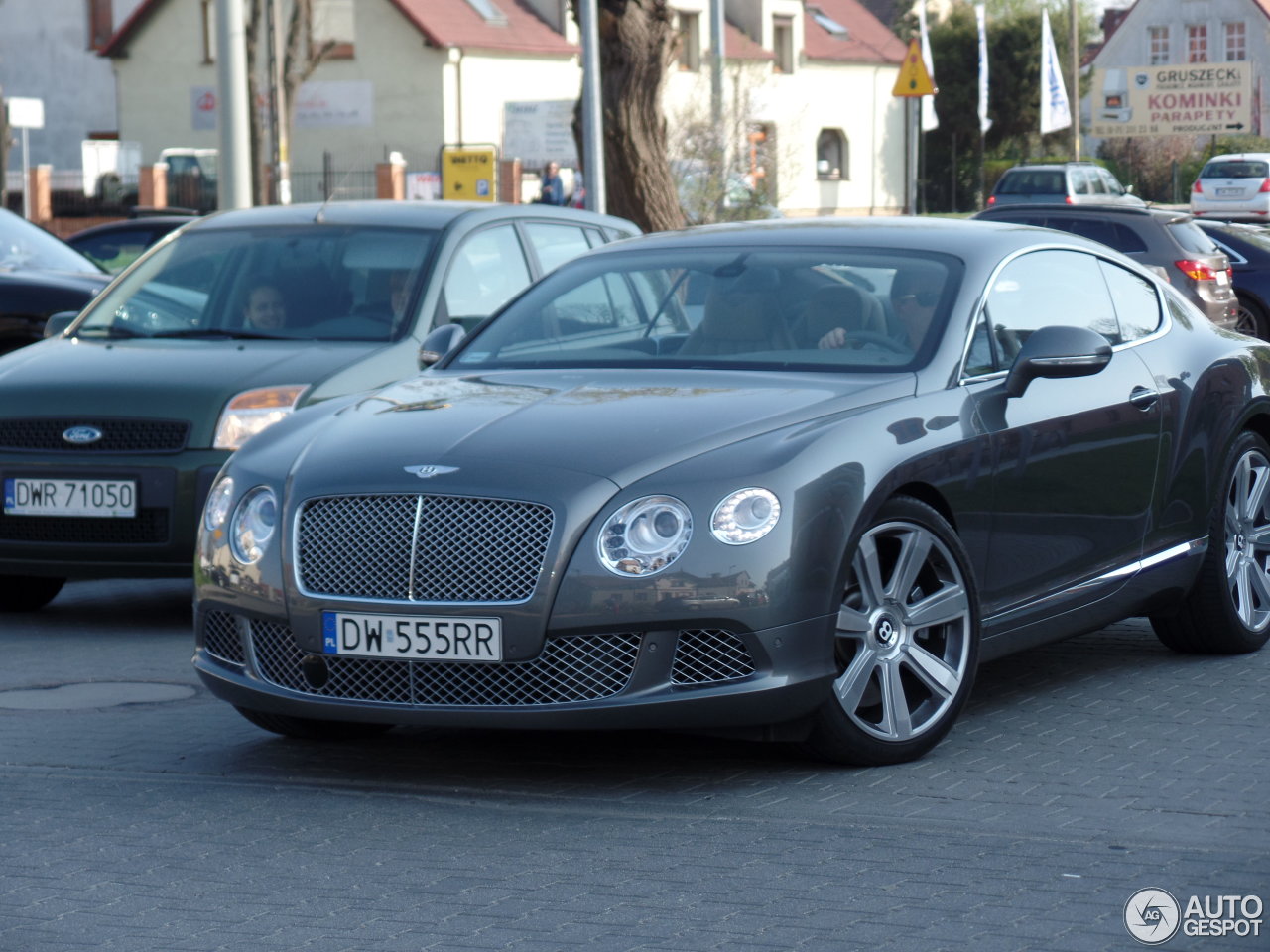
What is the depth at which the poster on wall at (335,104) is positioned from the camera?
5250 centimetres

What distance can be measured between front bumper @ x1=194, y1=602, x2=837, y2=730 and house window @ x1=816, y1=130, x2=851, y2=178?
196ft

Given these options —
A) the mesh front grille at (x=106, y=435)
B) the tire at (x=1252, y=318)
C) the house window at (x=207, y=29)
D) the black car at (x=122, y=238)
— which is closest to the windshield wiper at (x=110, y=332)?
the mesh front grille at (x=106, y=435)

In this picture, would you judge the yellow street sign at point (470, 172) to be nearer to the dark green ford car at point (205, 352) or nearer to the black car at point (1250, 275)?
the black car at point (1250, 275)

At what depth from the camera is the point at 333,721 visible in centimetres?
624

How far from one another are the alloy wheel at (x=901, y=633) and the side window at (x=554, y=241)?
4407mm

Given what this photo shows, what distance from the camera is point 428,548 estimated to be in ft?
17.7

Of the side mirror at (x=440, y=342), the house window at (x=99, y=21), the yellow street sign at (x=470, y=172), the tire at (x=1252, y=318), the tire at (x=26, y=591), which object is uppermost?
the house window at (x=99, y=21)

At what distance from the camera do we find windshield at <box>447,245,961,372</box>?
6.33 metres

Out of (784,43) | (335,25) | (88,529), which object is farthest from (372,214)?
(784,43)

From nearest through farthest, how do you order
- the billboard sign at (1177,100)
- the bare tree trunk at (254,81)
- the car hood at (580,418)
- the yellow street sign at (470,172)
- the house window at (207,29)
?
1. the car hood at (580,418)
2. the yellow street sign at (470,172)
3. the bare tree trunk at (254,81)
4. the house window at (207,29)
5. the billboard sign at (1177,100)

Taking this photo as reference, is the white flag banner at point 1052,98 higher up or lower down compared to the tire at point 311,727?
higher up

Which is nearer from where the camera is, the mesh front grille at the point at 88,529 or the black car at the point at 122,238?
the mesh front grille at the point at 88,529

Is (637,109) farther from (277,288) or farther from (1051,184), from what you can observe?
(1051,184)
